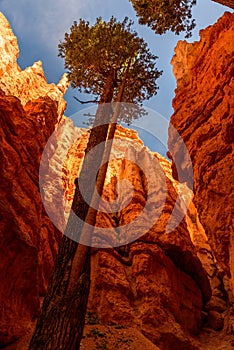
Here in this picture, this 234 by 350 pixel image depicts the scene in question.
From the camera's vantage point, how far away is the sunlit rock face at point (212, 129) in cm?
1207

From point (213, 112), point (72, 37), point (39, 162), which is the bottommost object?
point (39, 162)

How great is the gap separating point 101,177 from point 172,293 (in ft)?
41.6

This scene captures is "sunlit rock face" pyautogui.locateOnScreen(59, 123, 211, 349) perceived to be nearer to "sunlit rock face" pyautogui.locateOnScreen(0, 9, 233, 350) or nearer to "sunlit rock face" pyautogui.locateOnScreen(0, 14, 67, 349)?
"sunlit rock face" pyautogui.locateOnScreen(0, 9, 233, 350)

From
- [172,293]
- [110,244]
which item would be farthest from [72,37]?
[172,293]

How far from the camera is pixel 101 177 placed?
844cm

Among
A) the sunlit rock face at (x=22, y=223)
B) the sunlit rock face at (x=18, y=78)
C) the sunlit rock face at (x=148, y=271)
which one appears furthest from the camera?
the sunlit rock face at (x=18, y=78)

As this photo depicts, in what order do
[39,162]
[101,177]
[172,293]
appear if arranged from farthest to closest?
[172,293]
[39,162]
[101,177]

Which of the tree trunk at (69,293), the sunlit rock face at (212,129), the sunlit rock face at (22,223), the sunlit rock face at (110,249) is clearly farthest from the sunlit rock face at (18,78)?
the tree trunk at (69,293)

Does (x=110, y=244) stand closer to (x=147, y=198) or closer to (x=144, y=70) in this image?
(x=147, y=198)

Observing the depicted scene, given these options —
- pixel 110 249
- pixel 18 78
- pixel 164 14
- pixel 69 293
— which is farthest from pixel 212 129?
pixel 18 78

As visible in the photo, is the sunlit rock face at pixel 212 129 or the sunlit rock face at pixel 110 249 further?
the sunlit rock face at pixel 212 129

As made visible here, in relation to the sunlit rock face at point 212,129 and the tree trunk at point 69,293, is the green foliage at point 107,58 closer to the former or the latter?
the sunlit rock face at point 212,129

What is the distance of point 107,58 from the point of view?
13570 mm

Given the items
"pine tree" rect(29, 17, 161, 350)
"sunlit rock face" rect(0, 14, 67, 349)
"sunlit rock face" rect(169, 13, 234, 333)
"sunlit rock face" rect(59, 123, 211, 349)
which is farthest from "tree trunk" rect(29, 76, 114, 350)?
"sunlit rock face" rect(59, 123, 211, 349)
